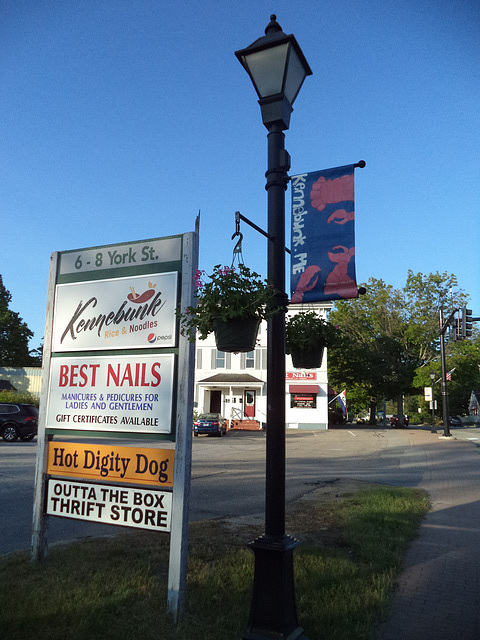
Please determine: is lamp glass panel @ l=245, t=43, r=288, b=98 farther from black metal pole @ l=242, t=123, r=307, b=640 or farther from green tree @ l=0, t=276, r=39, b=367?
green tree @ l=0, t=276, r=39, b=367

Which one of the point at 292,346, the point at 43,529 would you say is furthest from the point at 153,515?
the point at 292,346

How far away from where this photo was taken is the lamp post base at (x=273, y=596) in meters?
3.61

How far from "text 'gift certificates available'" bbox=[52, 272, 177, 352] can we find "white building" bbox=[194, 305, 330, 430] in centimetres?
3411

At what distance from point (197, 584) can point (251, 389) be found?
36.1 meters

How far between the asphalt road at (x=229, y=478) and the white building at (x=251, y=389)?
18819 mm

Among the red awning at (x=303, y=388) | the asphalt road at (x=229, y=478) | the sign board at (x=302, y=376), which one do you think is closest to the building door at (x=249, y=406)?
the red awning at (x=303, y=388)

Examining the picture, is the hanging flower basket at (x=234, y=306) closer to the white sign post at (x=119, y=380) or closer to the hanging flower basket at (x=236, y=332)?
the hanging flower basket at (x=236, y=332)

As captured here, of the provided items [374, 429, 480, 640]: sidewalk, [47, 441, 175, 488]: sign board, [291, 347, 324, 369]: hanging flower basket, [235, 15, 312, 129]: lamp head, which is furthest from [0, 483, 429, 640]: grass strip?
[235, 15, 312, 129]: lamp head

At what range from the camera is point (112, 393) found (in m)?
5.21

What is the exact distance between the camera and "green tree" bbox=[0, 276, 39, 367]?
54125 mm

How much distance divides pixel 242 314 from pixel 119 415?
77.9 inches

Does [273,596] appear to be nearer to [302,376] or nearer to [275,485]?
[275,485]

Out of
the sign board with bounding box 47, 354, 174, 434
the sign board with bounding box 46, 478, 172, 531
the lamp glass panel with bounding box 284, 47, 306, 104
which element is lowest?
the sign board with bounding box 46, 478, 172, 531

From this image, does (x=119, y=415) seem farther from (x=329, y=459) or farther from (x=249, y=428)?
(x=249, y=428)
